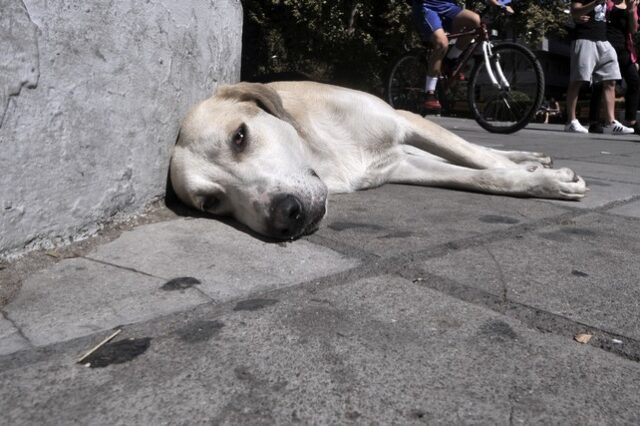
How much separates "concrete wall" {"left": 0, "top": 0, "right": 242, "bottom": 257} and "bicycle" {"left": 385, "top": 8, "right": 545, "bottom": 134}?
467 centimetres

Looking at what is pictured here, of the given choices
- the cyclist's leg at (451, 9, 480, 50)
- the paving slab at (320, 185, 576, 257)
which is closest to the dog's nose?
the paving slab at (320, 185, 576, 257)

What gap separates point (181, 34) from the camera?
111 inches

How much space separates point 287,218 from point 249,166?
44cm

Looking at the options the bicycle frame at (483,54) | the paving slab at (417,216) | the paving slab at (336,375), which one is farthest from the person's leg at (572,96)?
→ the paving slab at (336,375)

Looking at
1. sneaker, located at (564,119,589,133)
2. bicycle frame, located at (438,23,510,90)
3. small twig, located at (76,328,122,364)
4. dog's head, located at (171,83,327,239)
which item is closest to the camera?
small twig, located at (76,328,122,364)

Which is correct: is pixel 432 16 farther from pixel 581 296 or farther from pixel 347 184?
pixel 581 296

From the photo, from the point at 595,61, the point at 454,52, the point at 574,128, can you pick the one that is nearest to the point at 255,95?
the point at 454,52

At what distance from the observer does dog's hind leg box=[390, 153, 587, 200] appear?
3.09 m

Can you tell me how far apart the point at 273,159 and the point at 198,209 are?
1.64 feet

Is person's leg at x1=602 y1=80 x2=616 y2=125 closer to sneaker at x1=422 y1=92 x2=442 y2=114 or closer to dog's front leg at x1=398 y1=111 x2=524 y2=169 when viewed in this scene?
sneaker at x1=422 y1=92 x2=442 y2=114

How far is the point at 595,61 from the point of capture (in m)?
8.39

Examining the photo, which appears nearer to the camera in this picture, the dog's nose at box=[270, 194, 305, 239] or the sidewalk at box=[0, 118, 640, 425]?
the sidewalk at box=[0, 118, 640, 425]

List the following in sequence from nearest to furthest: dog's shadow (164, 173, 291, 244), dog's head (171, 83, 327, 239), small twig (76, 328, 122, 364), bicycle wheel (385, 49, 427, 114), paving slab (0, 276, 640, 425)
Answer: paving slab (0, 276, 640, 425) → small twig (76, 328, 122, 364) → dog's head (171, 83, 327, 239) → dog's shadow (164, 173, 291, 244) → bicycle wheel (385, 49, 427, 114)

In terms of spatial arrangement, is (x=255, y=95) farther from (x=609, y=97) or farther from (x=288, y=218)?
(x=609, y=97)
